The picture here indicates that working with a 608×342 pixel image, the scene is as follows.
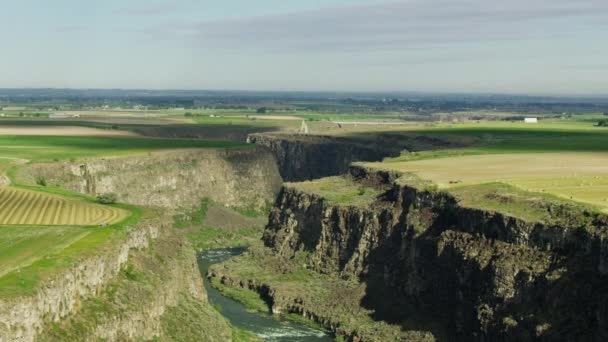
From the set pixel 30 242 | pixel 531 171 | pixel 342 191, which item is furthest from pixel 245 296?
pixel 531 171

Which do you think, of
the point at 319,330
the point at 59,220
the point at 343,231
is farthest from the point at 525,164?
the point at 59,220

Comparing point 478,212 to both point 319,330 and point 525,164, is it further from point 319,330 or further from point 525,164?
point 525,164

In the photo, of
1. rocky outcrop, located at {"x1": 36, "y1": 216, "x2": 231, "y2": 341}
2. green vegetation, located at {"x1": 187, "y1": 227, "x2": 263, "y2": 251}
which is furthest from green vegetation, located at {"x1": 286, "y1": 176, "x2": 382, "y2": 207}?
rocky outcrop, located at {"x1": 36, "y1": 216, "x2": 231, "y2": 341}

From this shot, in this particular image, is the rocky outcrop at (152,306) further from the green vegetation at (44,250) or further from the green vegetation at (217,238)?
the green vegetation at (217,238)

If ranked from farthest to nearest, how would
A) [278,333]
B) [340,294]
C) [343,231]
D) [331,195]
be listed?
[331,195] < [343,231] < [340,294] < [278,333]

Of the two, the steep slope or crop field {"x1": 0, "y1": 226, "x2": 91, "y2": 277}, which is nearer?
crop field {"x1": 0, "y1": 226, "x2": 91, "y2": 277}

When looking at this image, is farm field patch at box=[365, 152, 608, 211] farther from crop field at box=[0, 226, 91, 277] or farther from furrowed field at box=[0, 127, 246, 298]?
crop field at box=[0, 226, 91, 277]
